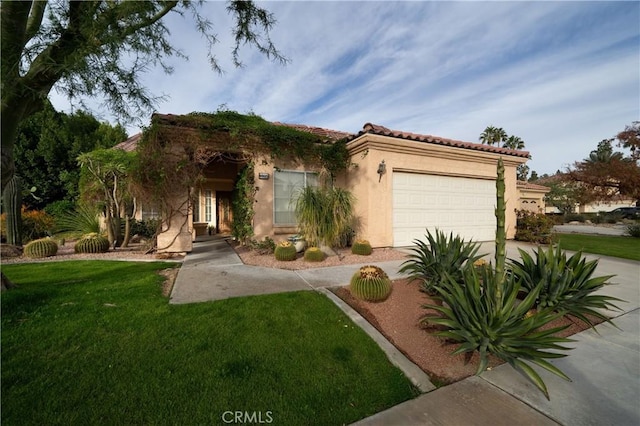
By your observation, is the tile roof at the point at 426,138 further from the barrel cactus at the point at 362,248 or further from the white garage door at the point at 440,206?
the barrel cactus at the point at 362,248

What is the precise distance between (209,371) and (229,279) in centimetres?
307

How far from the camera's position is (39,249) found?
7.71 m

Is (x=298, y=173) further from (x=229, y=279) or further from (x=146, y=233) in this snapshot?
(x=146, y=233)

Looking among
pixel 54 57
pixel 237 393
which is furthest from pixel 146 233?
pixel 237 393

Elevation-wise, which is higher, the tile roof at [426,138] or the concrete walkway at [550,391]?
the tile roof at [426,138]

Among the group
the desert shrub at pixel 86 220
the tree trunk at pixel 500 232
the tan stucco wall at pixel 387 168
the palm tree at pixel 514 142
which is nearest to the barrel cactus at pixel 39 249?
the desert shrub at pixel 86 220

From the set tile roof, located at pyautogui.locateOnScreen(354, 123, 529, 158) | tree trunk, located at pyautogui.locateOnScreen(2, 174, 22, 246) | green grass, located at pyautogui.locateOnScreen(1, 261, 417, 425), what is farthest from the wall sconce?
tree trunk, located at pyautogui.locateOnScreen(2, 174, 22, 246)

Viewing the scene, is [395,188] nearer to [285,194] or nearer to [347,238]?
[347,238]

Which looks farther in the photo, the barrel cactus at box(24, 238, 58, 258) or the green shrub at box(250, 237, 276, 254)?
the green shrub at box(250, 237, 276, 254)

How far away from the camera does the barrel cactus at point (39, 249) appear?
767 cm

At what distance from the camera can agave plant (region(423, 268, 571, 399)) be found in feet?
8.73

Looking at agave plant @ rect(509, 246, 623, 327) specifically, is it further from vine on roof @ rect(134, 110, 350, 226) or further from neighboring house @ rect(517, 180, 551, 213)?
neighboring house @ rect(517, 180, 551, 213)

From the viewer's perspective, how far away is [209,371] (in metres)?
2.62

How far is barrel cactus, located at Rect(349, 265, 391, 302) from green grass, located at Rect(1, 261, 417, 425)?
0.59 meters
